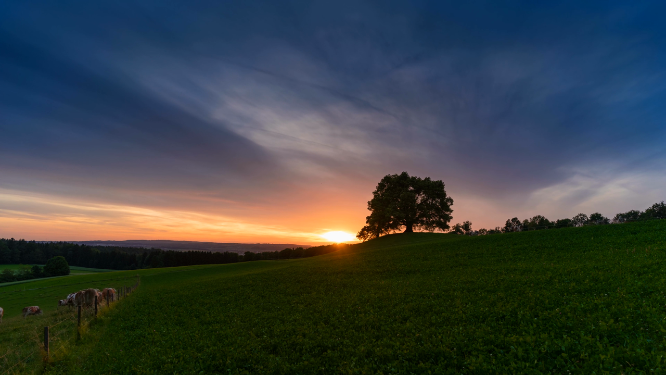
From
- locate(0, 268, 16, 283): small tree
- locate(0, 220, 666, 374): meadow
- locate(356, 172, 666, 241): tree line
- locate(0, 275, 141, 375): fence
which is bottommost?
locate(0, 268, 16, 283): small tree

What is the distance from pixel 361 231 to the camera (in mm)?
87625

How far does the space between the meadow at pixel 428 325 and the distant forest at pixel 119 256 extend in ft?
341

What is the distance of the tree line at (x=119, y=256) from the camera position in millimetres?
145375

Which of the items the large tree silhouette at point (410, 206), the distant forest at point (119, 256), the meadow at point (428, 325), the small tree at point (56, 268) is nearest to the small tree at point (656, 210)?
the large tree silhouette at point (410, 206)

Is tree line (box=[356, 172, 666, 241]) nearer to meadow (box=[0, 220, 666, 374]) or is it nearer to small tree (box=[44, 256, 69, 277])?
meadow (box=[0, 220, 666, 374])

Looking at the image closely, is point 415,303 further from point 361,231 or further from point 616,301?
point 361,231

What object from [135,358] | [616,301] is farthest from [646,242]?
[135,358]

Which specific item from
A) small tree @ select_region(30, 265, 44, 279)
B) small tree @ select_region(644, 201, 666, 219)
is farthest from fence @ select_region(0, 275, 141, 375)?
small tree @ select_region(644, 201, 666, 219)

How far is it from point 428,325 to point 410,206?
215 ft

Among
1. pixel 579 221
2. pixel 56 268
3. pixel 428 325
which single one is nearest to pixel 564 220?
pixel 579 221

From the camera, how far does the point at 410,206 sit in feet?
256

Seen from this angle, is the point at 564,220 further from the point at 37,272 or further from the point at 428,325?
the point at 37,272

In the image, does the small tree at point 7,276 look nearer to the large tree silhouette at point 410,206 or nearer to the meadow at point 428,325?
the meadow at point 428,325

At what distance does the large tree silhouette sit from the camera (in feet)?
257
